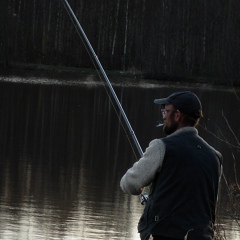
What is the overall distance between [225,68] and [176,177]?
3191 cm

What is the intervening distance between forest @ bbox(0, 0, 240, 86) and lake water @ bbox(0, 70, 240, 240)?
8333mm

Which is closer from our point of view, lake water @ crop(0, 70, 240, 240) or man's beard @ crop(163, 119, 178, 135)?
man's beard @ crop(163, 119, 178, 135)

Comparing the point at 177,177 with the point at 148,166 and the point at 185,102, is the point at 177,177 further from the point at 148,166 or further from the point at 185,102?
the point at 185,102

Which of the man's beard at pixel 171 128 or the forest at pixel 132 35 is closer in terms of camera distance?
the man's beard at pixel 171 128

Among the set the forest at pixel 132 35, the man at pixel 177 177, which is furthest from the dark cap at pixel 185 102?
the forest at pixel 132 35

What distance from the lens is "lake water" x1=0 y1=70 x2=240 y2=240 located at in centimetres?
952

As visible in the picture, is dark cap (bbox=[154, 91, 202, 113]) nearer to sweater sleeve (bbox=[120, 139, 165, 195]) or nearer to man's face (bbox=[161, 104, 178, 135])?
man's face (bbox=[161, 104, 178, 135])

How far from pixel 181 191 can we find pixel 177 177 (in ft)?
0.19

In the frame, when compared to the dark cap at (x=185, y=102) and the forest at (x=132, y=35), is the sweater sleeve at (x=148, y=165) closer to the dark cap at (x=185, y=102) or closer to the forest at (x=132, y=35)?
the dark cap at (x=185, y=102)

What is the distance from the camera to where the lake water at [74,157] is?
9.52m

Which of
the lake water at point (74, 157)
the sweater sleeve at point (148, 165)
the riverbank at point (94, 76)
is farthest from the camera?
the riverbank at point (94, 76)


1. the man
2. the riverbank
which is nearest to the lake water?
the man

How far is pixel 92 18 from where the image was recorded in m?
38.2

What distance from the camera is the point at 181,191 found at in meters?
3.96
